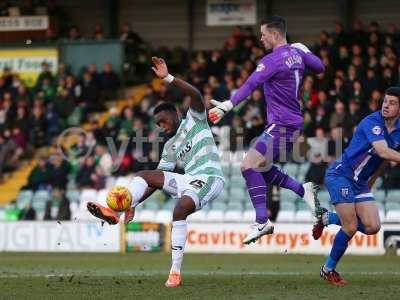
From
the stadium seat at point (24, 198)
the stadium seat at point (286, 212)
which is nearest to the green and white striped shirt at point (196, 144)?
the stadium seat at point (286, 212)

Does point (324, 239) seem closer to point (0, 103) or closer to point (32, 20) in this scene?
point (0, 103)

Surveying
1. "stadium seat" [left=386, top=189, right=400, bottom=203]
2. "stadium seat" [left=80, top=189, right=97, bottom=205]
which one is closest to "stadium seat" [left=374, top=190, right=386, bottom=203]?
"stadium seat" [left=386, top=189, right=400, bottom=203]

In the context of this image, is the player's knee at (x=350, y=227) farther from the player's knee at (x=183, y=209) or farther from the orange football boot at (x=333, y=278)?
the player's knee at (x=183, y=209)

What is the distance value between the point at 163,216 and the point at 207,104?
106 inches

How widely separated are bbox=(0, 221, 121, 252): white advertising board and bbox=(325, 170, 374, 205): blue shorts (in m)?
10.4

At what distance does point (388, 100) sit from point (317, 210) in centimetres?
187

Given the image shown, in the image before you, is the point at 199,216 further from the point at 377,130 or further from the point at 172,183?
the point at 377,130

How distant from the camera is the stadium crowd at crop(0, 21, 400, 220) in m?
23.1

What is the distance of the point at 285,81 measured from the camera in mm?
12820

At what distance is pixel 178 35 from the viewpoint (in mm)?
31688

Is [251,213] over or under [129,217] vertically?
under

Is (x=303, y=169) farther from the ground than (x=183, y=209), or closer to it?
closer to it

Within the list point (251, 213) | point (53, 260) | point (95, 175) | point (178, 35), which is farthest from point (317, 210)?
point (178, 35)

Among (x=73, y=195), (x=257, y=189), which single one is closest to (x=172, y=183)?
(x=257, y=189)
